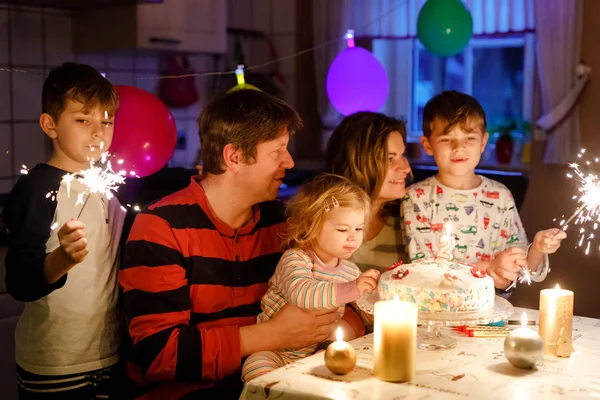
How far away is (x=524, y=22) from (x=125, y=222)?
3.00 meters

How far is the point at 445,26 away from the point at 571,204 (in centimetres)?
123

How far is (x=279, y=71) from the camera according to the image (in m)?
5.28

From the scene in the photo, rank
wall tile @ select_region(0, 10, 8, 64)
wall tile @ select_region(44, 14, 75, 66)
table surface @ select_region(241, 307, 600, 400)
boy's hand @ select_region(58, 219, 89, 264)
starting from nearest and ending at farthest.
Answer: table surface @ select_region(241, 307, 600, 400), boy's hand @ select_region(58, 219, 89, 264), wall tile @ select_region(0, 10, 8, 64), wall tile @ select_region(44, 14, 75, 66)

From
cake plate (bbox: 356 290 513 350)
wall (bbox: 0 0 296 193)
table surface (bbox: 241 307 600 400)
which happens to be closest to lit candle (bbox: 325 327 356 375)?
table surface (bbox: 241 307 600 400)

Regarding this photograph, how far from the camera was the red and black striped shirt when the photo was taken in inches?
75.2

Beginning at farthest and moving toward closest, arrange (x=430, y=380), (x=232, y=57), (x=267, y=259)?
(x=232, y=57) → (x=267, y=259) → (x=430, y=380)

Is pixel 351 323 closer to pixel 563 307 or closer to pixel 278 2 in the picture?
pixel 563 307

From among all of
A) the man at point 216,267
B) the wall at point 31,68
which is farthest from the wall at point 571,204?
the man at point 216,267

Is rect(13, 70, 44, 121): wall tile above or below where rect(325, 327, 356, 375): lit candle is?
above

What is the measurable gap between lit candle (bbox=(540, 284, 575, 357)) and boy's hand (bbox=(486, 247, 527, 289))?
43 centimetres

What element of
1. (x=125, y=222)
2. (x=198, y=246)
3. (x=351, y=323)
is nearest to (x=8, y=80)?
(x=125, y=222)

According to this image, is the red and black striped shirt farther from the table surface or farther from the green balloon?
the green balloon

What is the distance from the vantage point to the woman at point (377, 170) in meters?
2.52

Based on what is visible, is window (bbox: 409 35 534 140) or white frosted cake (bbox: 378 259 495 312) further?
window (bbox: 409 35 534 140)
